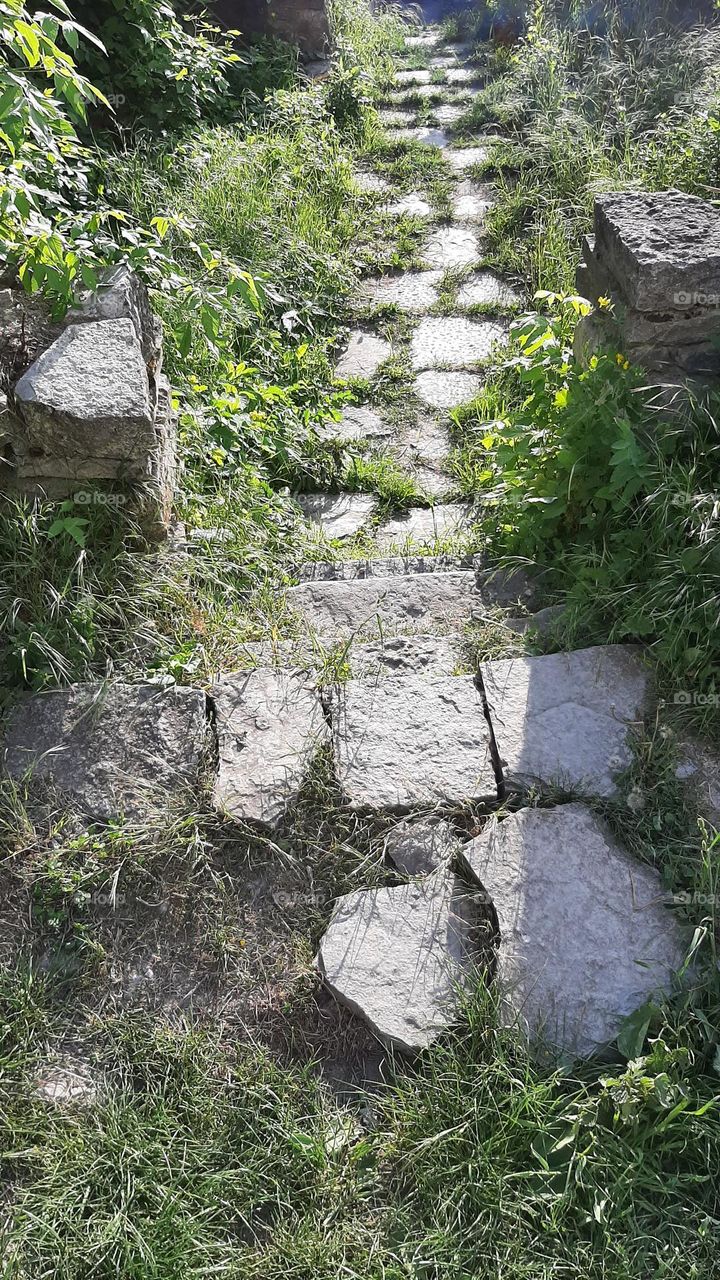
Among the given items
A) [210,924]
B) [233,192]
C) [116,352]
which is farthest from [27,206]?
[233,192]

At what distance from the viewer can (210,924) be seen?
2268 mm

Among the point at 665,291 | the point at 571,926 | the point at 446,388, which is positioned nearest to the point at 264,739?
the point at 571,926

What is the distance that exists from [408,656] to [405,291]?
336 cm

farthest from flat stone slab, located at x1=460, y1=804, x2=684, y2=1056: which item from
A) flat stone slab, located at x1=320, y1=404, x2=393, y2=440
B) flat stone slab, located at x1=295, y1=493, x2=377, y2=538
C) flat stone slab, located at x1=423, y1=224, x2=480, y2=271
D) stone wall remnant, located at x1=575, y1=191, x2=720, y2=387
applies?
flat stone slab, located at x1=423, y1=224, x2=480, y2=271

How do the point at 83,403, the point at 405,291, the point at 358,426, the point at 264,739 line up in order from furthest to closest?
the point at 405,291 → the point at 358,426 → the point at 83,403 → the point at 264,739

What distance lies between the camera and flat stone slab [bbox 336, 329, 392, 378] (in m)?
4.71

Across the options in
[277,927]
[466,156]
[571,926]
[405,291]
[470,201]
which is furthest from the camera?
[466,156]

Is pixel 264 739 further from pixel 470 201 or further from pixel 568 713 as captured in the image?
pixel 470 201

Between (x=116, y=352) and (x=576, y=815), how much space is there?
1.98 metres

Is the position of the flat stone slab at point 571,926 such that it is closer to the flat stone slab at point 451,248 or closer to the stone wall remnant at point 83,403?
the stone wall remnant at point 83,403

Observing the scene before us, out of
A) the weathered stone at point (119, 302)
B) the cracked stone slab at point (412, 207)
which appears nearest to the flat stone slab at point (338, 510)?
the weathered stone at point (119, 302)

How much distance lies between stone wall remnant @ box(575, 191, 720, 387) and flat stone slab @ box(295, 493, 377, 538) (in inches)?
47.9

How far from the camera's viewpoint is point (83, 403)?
2.69 m

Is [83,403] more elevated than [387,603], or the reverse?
[83,403]
